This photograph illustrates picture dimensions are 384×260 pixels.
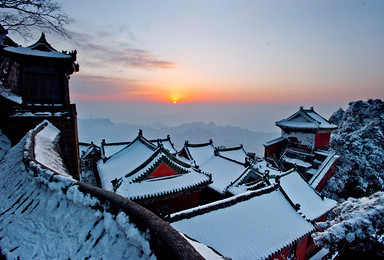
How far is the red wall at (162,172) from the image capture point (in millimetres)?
10656

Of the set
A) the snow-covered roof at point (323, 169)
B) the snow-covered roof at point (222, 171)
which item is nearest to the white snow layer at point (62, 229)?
the snow-covered roof at point (222, 171)

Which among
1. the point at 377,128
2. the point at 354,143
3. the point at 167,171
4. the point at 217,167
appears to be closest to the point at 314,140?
the point at 354,143

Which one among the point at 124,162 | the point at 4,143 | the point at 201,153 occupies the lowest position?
the point at 201,153

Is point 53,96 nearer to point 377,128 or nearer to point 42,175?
point 42,175

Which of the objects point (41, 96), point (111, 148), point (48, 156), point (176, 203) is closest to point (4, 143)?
point (41, 96)

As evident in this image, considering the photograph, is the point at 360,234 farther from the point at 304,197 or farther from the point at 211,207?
the point at 304,197

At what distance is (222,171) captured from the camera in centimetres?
1792

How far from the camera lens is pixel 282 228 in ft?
28.3

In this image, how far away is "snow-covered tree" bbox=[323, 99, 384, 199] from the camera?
19.3m

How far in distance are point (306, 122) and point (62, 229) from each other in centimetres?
2632

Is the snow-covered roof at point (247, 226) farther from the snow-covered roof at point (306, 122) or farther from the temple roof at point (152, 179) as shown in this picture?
the snow-covered roof at point (306, 122)

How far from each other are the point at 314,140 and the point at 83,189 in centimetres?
2523

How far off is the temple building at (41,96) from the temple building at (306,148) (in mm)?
20829

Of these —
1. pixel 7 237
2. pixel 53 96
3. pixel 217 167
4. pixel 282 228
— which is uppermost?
pixel 53 96
